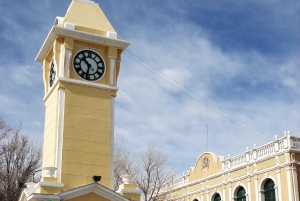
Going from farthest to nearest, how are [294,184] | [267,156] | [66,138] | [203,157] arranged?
[203,157], [267,156], [294,184], [66,138]

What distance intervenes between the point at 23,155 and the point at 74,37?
20671 mm

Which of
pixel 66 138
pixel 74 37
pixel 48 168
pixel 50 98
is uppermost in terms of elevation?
pixel 74 37

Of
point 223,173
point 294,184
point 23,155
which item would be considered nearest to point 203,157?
point 223,173

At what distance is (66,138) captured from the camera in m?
19.5

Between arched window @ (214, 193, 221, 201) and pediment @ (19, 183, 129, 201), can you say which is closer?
pediment @ (19, 183, 129, 201)

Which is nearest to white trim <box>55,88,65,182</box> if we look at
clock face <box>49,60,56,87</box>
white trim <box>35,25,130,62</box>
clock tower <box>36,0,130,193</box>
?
clock tower <box>36,0,130,193</box>

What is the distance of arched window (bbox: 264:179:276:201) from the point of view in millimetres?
34062

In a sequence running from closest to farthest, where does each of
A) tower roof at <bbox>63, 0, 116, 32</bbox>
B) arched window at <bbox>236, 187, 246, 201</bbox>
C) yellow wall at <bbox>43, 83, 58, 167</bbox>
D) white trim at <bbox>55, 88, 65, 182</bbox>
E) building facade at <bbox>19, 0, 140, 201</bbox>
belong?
building facade at <bbox>19, 0, 140, 201</bbox>
white trim at <bbox>55, 88, 65, 182</bbox>
yellow wall at <bbox>43, 83, 58, 167</bbox>
tower roof at <bbox>63, 0, 116, 32</bbox>
arched window at <bbox>236, 187, 246, 201</bbox>

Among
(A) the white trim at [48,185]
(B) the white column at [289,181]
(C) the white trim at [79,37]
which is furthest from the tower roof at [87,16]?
(B) the white column at [289,181]

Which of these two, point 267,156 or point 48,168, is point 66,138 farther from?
point 267,156


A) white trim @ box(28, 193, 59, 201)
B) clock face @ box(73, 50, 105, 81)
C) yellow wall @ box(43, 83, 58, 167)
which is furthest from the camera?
clock face @ box(73, 50, 105, 81)

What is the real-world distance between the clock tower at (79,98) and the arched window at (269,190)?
56.4 feet

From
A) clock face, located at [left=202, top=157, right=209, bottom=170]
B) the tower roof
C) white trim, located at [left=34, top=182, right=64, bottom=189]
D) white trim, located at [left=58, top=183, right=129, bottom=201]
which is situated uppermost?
the tower roof

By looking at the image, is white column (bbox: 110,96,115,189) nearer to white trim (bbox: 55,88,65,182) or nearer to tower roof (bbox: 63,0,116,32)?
white trim (bbox: 55,88,65,182)
